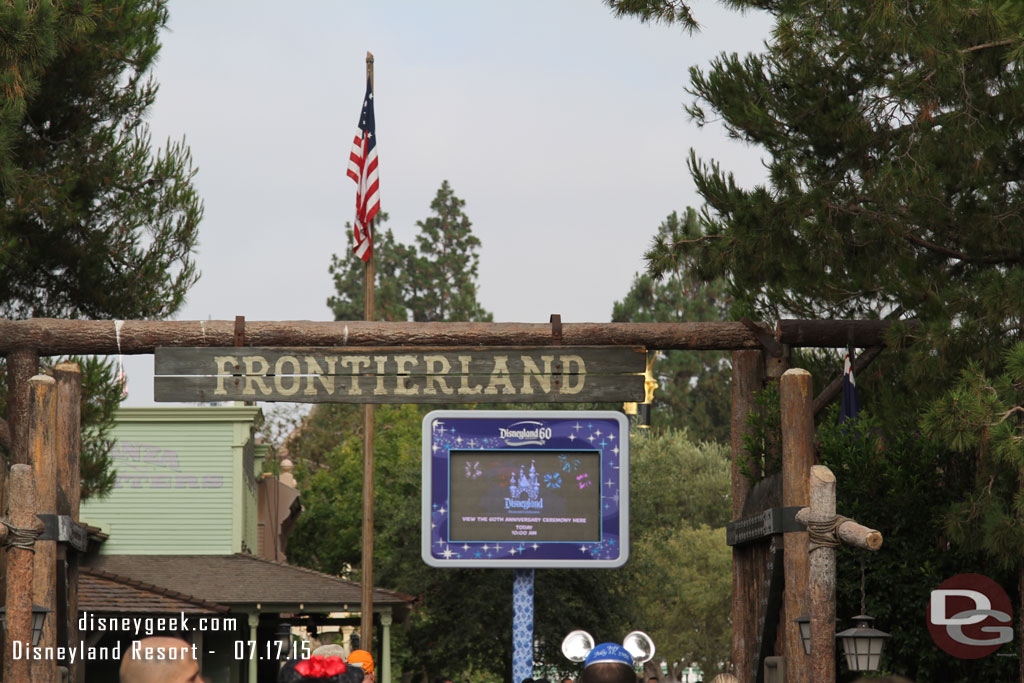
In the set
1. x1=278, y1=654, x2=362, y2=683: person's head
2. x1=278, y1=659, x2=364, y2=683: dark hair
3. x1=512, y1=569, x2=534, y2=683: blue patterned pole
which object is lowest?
x1=512, y1=569, x2=534, y2=683: blue patterned pole

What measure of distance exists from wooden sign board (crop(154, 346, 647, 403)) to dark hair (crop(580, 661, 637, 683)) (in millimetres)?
8246

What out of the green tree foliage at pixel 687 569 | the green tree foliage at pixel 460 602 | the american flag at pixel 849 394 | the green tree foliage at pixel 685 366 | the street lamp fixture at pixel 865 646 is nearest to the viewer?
the street lamp fixture at pixel 865 646

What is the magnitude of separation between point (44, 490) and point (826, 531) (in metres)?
6.91

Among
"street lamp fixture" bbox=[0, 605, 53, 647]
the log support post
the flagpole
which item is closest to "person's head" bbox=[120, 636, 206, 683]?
the log support post

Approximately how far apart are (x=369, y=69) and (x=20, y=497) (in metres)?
13.6

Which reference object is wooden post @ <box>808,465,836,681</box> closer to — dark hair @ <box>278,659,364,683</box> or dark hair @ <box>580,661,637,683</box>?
dark hair @ <box>278,659,364,683</box>

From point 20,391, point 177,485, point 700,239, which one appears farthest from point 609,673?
point 177,485

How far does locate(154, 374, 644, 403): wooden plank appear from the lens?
13.6m

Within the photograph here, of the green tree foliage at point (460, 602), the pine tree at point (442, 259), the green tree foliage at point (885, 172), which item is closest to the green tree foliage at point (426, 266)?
the pine tree at point (442, 259)

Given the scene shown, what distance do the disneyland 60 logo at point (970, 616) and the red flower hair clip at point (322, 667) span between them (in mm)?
8040

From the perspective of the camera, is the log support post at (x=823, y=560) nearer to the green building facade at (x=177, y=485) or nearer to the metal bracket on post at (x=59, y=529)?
the metal bracket on post at (x=59, y=529)

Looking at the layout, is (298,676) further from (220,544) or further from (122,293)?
(220,544)

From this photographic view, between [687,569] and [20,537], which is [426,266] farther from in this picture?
[20,537]

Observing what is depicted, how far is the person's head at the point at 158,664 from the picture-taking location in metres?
4.43
